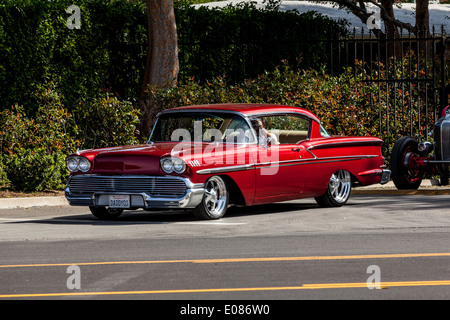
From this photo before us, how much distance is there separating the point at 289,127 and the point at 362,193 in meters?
3.71

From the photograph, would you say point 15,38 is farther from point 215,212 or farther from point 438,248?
point 438,248

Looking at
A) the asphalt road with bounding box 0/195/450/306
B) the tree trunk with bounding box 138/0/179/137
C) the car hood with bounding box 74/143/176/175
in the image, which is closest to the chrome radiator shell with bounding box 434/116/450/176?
the asphalt road with bounding box 0/195/450/306

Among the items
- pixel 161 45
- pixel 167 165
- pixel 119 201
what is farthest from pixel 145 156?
pixel 161 45

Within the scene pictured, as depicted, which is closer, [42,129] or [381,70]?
[42,129]

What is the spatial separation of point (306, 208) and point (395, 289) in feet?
23.1

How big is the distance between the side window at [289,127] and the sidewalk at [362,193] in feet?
11.2

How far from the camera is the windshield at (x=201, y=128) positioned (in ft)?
42.8

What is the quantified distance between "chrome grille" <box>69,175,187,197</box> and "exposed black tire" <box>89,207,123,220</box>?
56cm

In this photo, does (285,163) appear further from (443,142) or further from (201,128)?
(443,142)

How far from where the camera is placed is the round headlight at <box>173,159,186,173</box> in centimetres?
1187

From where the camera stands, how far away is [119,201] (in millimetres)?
12180

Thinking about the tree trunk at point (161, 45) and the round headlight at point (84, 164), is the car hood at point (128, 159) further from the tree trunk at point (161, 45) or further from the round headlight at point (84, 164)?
the tree trunk at point (161, 45)

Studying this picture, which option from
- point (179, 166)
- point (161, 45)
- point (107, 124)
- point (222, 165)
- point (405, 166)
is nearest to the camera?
point (179, 166)

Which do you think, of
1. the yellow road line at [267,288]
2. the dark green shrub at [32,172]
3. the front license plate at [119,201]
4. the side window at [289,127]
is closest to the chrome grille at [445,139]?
the side window at [289,127]
